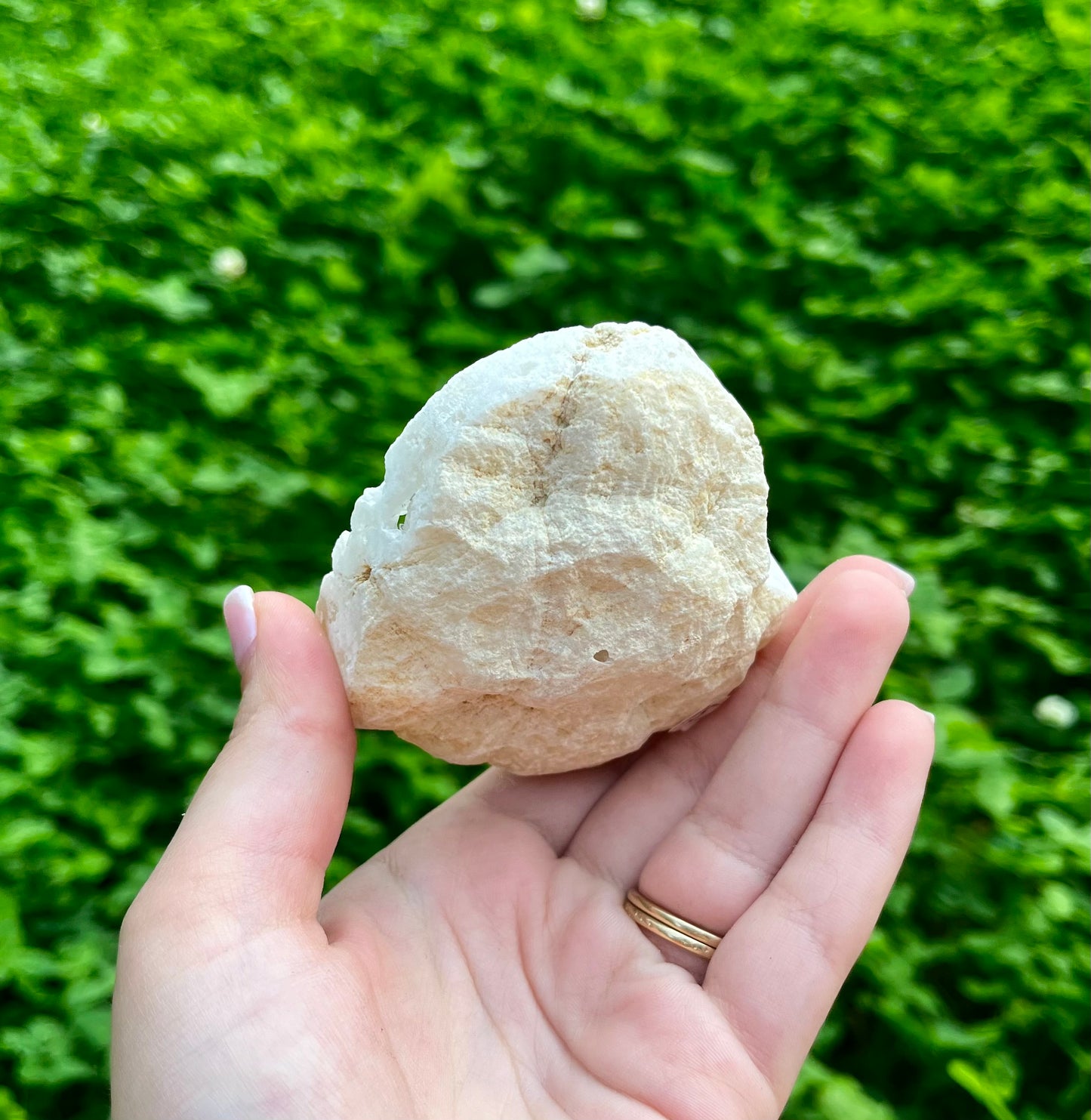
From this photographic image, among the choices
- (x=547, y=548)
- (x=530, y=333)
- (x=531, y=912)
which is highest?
(x=547, y=548)

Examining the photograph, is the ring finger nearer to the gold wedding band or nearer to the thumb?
the gold wedding band

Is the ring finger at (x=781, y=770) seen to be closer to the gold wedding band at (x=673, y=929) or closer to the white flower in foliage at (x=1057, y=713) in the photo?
the gold wedding band at (x=673, y=929)

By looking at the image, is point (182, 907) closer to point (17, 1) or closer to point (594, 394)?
point (594, 394)

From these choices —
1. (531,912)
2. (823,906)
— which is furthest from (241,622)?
(823,906)

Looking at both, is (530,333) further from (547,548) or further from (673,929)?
(673,929)

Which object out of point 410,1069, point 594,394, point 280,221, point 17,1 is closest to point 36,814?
point 410,1069
